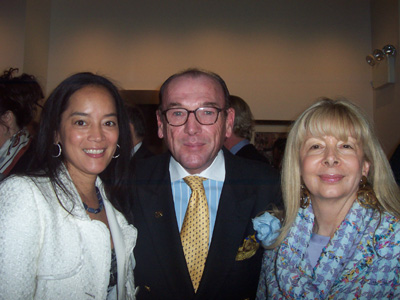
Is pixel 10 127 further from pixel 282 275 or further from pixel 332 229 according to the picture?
pixel 332 229

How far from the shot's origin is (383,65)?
15.7ft

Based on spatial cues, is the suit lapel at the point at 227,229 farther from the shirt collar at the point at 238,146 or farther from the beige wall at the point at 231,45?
the beige wall at the point at 231,45

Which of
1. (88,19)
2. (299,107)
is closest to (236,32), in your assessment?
(299,107)

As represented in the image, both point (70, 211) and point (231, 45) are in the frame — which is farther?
point (231, 45)

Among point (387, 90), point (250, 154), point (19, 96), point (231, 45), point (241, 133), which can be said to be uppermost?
point (231, 45)

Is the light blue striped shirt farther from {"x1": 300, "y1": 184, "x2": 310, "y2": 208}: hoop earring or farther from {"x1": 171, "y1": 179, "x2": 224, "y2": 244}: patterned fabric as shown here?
{"x1": 300, "y1": 184, "x2": 310, "y2": 208}: hoop earring

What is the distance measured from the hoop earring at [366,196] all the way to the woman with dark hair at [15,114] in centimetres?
247

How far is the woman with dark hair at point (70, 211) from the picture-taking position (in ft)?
3.87

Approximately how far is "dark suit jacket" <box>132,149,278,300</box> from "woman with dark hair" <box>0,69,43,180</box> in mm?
1328

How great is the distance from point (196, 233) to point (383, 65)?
470 cm

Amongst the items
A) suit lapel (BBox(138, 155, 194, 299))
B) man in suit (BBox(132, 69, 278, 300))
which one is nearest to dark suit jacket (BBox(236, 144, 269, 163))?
man in suit (BBox(132, 69, 278, 300))

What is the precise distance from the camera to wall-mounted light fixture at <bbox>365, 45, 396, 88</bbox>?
4547mm

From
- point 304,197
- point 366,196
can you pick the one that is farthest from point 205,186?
point 366,196

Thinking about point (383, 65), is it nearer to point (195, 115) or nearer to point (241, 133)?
point (241, 133)
